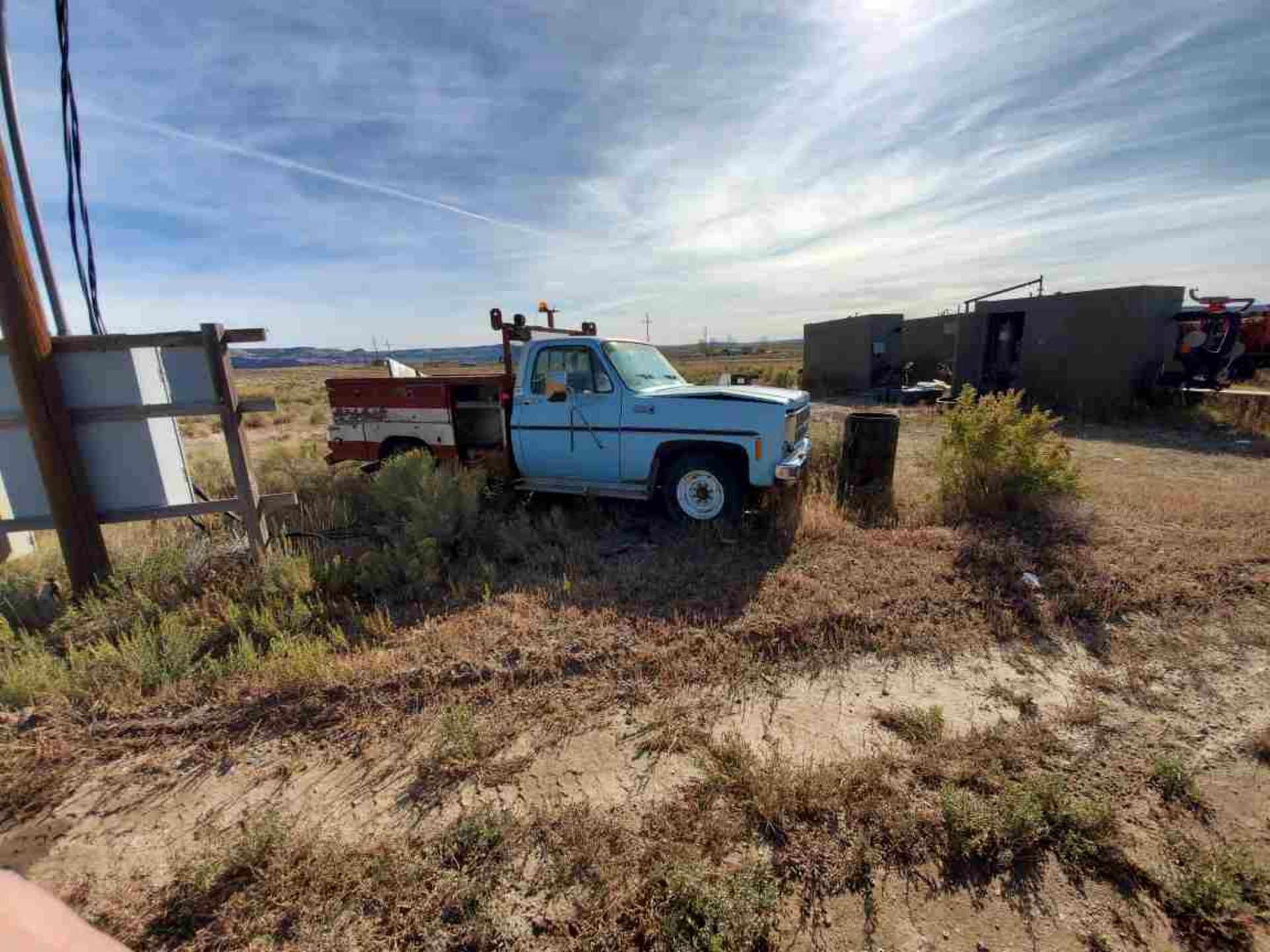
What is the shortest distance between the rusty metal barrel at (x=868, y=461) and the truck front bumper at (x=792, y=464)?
2.60 ft

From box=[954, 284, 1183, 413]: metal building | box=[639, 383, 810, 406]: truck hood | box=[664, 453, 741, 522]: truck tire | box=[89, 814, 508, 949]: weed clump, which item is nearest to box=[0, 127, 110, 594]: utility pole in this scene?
box=[89, 814, 508, 949]: weed clump

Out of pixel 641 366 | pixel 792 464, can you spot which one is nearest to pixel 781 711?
pixel 792 464

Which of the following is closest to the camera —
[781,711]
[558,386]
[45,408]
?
[781,711]

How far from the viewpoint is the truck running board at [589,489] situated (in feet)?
18.7

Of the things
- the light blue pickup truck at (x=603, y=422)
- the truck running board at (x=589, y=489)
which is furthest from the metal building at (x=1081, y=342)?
the truck running board at (x=589, y=489)

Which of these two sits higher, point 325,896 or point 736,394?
point 736,394

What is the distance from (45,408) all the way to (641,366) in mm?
4998

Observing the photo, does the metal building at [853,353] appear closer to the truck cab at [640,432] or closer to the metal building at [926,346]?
the metal building at [926,346]

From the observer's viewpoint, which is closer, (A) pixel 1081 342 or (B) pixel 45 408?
(B) pixel 45 408

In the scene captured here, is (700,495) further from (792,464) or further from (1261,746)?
Result: (1261,746)

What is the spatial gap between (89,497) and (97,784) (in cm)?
264

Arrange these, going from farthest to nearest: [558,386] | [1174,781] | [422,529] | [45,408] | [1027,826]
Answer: [558,386] → [422,529] → [45,408] → [1174,781] → [1027,826]

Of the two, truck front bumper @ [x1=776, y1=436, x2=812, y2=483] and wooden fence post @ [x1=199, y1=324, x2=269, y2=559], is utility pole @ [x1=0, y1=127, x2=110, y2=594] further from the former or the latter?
truck front bumper @ [x1=776, y1=436, x2=812, y2=483]

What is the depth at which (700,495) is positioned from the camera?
565 cm
